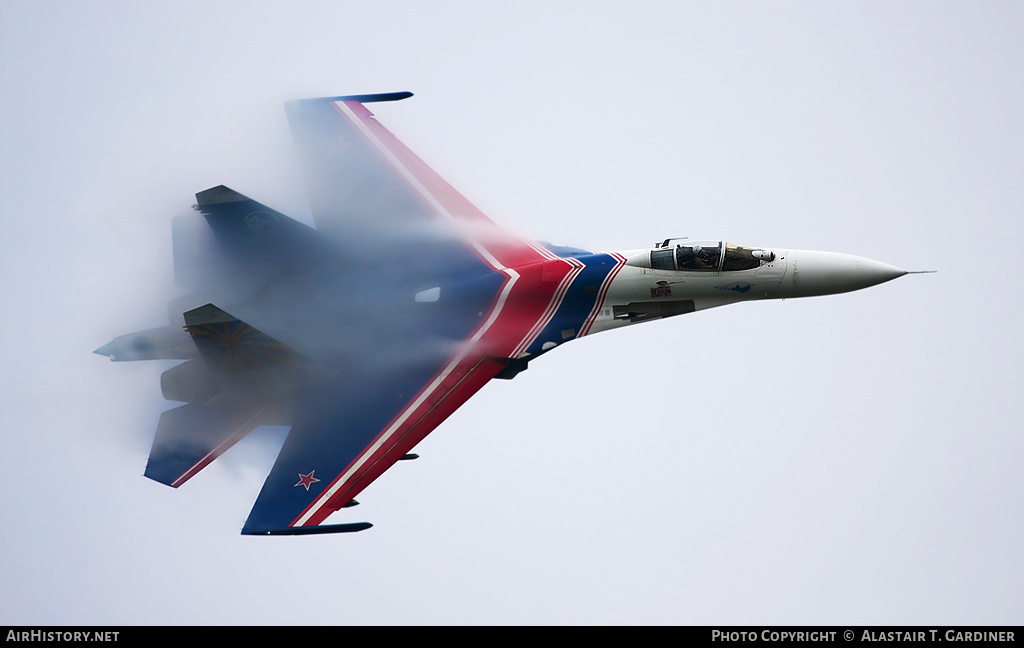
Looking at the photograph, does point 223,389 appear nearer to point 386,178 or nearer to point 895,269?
point 386,178

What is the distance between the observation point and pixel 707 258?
65.8 feet

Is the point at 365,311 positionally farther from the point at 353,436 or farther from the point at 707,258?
the point at 707,258

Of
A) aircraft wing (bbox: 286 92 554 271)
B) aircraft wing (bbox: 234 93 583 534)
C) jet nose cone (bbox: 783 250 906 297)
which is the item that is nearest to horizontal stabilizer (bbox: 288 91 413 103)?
aircraft wing (bbox: 286 92 554 271)

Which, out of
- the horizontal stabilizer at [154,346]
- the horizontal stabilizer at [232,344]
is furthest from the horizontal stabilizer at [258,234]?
the horizontal stabilizer at [154,346]

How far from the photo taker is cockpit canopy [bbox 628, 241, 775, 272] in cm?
→ 2005

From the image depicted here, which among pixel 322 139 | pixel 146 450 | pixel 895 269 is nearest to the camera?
pixel 895 269

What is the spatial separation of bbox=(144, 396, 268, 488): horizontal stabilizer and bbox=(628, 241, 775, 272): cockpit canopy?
7374 mm

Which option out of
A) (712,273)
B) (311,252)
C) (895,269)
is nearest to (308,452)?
(311,252)

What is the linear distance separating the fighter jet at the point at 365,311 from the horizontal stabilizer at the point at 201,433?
0.08ft

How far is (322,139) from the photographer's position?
2283 centimetres

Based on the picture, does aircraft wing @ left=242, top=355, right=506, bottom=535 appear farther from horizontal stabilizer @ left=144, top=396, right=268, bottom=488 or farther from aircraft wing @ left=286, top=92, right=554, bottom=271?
aircraft wing @ left=286, top=92, right=554, bottom=271

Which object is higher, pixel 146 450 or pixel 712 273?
pixel 712 273

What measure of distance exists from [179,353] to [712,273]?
30.7 feet

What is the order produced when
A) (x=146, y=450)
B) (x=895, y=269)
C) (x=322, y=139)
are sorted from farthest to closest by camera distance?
(x=322, y=139)
(x=146, y=450)
(x=895, y=269)
